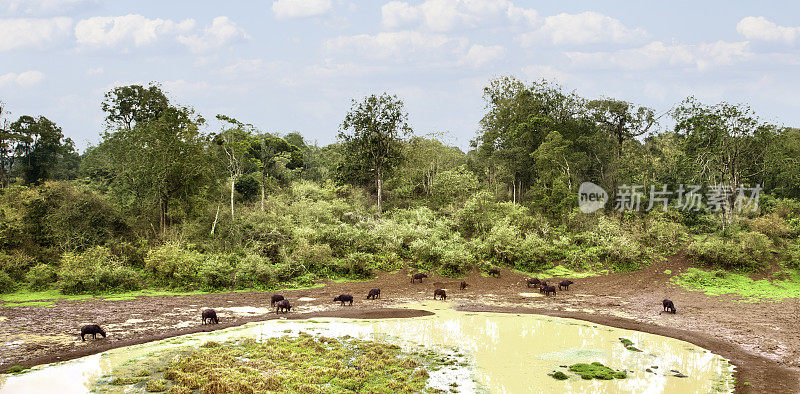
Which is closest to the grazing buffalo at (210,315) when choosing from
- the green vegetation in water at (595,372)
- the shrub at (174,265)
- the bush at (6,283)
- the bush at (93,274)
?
the shrub at (174,265)

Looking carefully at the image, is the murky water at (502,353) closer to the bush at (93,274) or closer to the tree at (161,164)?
the bush at (93,274)

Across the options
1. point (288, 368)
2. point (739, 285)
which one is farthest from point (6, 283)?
point (739, 285)

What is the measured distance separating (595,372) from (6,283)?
2682 cm

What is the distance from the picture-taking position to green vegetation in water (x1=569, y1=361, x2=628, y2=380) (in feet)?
38.6

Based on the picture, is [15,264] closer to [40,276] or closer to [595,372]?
[40,276]

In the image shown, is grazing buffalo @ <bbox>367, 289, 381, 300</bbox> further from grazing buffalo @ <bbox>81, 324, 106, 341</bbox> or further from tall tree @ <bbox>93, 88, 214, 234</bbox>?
tall tree @ <bbox>93, 88, 214, 234</bbox>

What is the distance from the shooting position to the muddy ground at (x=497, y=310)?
13.5 m

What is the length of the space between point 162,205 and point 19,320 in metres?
12.1

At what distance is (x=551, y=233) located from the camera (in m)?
31.8

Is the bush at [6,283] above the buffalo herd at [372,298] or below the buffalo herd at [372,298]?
above

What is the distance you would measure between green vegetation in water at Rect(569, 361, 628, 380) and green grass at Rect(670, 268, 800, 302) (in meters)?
15.2

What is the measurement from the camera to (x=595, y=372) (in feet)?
39.3

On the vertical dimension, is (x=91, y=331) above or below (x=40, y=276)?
below

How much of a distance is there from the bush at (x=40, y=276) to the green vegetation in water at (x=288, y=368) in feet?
47.6
